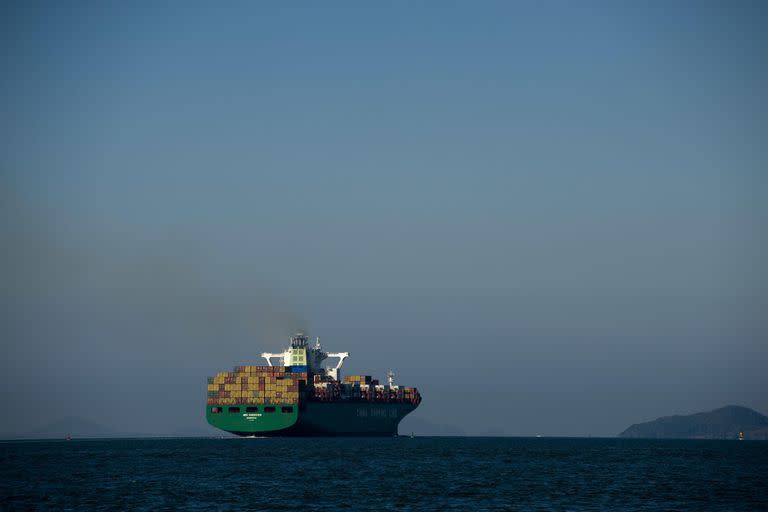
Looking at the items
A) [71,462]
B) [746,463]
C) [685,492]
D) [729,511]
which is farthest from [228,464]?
[746,463]

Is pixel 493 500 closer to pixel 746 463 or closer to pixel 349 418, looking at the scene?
pixel 746 463

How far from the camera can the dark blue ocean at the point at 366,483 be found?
72375 millimetres

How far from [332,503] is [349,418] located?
114m

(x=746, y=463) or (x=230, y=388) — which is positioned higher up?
(x=230, y=388)

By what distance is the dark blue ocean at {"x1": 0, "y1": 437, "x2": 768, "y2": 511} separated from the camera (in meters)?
72.4

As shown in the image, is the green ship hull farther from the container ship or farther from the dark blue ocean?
the dark blue ocean

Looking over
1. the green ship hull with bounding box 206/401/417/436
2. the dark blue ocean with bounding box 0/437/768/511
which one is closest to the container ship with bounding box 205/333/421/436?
the green ship hull with bounding box 206/401/417/436

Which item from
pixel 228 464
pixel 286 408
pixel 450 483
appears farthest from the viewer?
pixel 286 408

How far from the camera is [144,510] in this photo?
67375 mm

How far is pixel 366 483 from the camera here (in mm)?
87812

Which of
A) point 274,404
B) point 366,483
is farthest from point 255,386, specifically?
point 366,483

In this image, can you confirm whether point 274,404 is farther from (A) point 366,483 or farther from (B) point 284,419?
(A) point 366,483

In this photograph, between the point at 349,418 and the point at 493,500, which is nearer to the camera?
the point at 493,500

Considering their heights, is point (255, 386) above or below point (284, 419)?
above
